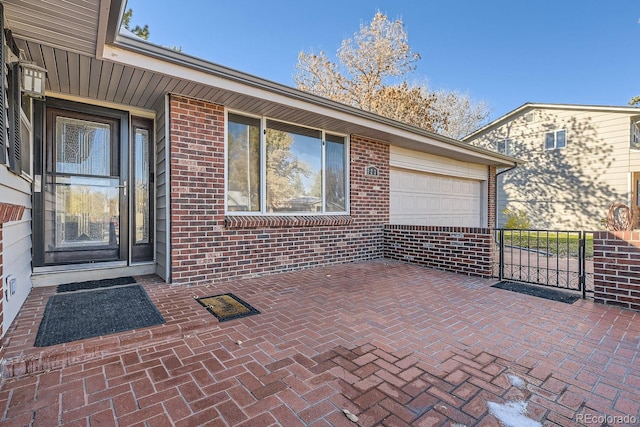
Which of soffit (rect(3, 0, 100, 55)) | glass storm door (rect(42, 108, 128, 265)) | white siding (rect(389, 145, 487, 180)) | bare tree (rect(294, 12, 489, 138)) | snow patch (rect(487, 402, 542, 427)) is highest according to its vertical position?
bare tree (rect(294, 12, 489, 138))

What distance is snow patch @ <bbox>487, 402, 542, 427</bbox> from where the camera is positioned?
148cm

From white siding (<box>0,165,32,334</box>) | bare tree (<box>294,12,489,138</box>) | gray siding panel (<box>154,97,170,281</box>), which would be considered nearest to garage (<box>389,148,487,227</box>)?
gray siding panel (<box>154,97,170,281</box>)

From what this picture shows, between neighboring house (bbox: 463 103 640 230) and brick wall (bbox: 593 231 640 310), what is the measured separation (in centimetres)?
848

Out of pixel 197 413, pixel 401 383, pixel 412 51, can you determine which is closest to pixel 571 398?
pixel 401 383

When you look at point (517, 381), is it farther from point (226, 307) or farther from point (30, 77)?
point (30, 77)

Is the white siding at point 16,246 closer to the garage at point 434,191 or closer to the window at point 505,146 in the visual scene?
the garage at point 434,191

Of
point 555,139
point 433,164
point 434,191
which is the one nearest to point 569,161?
point 555,139

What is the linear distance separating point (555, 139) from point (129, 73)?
15.7 metres

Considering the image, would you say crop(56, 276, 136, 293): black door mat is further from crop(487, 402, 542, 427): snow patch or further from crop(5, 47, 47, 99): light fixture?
crop(487, 402, 542, 427): snow patch

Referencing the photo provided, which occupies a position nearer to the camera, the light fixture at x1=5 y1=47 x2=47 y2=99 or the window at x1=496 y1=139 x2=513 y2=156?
the light fixture at x1=5 y1=47 x2=47 y2=99

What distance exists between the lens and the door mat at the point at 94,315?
232cm

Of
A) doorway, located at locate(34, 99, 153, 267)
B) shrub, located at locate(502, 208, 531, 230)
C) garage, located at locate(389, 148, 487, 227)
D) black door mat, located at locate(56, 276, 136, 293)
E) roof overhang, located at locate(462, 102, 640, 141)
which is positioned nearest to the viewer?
black door mat, located at locate(56, 276, 136, 293)

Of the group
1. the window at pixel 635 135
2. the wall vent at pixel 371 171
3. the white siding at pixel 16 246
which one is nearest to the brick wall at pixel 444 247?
the wall vent at pixel 371 171

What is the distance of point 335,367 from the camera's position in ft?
6.55
